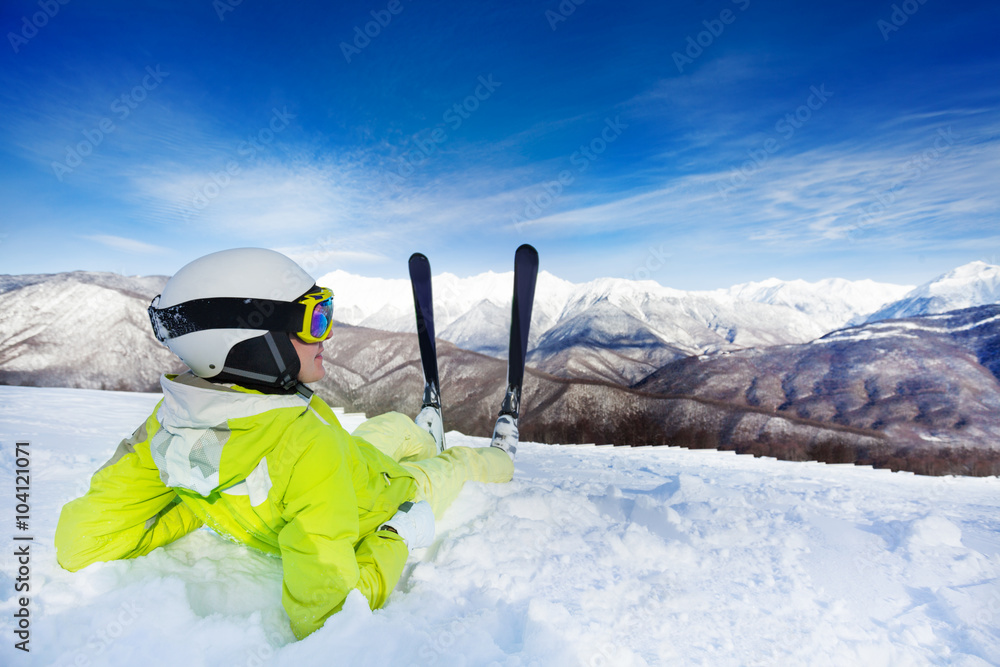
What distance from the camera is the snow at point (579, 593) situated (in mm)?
1617

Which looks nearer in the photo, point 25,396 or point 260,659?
point 260,659

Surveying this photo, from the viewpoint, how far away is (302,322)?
1.85 metres

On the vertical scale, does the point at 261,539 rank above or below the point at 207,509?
below

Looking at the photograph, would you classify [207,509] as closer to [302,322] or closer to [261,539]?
[261,539]

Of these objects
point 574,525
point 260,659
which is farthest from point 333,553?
point 574,525

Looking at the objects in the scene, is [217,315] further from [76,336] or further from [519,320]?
[76,336]

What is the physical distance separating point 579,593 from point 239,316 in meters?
2.04

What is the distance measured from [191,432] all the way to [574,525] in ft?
7.68

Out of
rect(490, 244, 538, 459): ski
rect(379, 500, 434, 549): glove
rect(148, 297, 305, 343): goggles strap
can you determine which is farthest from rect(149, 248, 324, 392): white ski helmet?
rect(490, 244, 538, 459): ski

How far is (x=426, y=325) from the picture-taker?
22.0 feet

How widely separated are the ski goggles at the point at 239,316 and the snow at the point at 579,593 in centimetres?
110

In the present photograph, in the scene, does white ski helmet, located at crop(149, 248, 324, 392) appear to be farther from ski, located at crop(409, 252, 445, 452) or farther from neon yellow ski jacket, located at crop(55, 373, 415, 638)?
ski, located at crop(409, 252, 445, 452)

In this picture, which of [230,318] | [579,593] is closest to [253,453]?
[230,318]

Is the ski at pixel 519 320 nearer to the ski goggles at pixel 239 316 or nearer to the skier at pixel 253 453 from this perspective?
the skier at pixel 253 453
